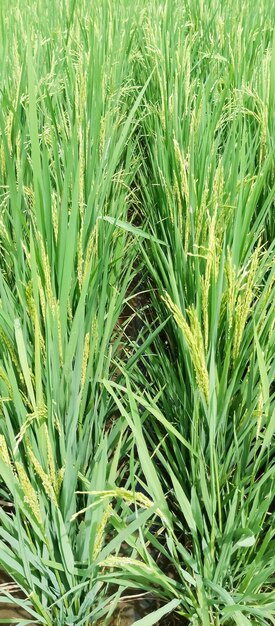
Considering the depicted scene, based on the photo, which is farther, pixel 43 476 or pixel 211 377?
pixel 211 377

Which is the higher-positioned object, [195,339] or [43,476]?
[195,339]

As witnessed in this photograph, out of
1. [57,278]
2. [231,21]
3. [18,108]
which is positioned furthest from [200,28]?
[57,278]

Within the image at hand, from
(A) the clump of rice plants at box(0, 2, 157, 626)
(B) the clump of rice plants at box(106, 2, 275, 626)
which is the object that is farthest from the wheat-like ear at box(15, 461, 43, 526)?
(B) the clump of rice plants at box(106, 2, 275, 626)

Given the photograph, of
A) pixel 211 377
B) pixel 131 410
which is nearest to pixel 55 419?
A: pixel 131 410

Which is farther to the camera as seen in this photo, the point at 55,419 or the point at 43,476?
the point at 55,419

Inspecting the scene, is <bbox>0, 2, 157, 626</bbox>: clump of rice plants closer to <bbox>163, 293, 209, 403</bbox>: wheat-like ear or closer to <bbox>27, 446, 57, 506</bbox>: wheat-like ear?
<bbox>27, 446, 57, 506</bbox>: wheat-like ear

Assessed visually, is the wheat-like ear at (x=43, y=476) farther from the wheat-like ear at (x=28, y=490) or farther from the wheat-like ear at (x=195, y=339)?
the wheat-like ear at (x=195, y=339)

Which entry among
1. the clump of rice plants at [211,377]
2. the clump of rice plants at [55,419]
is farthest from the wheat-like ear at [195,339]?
the clump of rice plants at [55,419]

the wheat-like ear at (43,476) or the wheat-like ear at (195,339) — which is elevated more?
the wheat-like ear at (195,339)

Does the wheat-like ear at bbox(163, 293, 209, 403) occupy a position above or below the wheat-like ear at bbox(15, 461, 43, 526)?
above

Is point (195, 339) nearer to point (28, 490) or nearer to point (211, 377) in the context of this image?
point (211, 377)

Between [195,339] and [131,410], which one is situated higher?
[195,339]

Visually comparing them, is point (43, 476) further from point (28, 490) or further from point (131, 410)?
point (131, 410)

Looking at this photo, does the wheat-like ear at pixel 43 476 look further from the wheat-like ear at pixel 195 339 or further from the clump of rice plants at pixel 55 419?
the wheat-like ear at pixel 195 339
